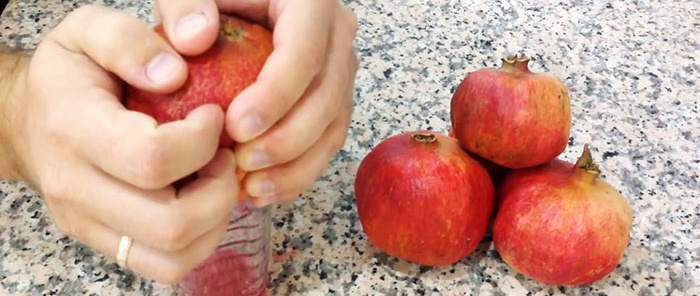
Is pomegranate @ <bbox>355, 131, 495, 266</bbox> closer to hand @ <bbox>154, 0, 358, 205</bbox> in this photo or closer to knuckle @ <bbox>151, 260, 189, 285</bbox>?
hand @ <bbox>154, 0, 358, 205</bbox>

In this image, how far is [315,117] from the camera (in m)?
0.56

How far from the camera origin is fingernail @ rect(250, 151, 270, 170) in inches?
21.1

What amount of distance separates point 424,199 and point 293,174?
0.14m

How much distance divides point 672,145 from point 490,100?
1.03 feet

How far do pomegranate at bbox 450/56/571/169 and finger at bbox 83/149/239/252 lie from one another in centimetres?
25

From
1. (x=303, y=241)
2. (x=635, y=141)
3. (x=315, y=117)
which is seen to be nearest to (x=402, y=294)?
(x=303, y=241)

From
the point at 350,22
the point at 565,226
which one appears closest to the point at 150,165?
the point at 350,22

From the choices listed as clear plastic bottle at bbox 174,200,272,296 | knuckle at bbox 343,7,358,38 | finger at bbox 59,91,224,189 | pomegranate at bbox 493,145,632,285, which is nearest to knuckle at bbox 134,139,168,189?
finger at bbox 59,91,224,189

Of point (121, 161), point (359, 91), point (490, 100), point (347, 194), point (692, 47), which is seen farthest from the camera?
point (692, 47)

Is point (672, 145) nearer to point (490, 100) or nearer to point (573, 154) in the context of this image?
point (573, 154)

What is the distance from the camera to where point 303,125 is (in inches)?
21.6

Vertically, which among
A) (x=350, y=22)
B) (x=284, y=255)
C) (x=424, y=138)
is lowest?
(x=284, y=255)

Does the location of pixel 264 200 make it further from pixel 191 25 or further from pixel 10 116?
pixel 10 116

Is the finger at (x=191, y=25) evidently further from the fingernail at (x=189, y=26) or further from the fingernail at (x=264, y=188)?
the fingernail at (x=264, y=188)
